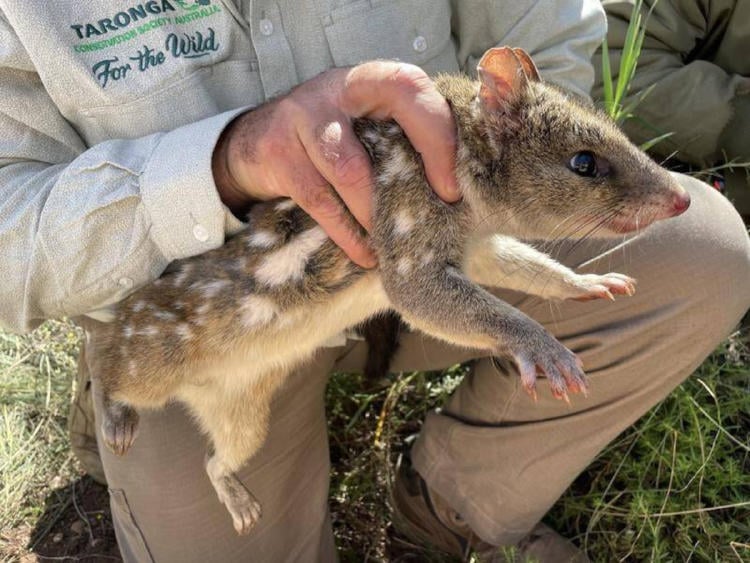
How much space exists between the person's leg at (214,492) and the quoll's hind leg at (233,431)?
84 mm

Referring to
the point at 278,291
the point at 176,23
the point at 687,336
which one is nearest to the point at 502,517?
the point at 687,336

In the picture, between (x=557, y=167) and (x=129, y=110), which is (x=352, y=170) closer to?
(x=557, y=167)

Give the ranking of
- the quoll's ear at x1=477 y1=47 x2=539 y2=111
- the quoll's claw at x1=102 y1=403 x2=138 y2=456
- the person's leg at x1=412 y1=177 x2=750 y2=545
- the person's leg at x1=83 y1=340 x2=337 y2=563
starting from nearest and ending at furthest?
the quoll's ear at x1=477 y1=47 x2=539 y2=111 < the person's leg at x1=412 y1=177 x2=750 y2=545 < the quoll's claw at x1=102 y1=403 x2=138 y2=456 < the person's leg at x1=83 y1=340 x2=337 y2=563

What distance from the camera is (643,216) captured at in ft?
6.89

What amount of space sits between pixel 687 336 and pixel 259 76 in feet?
4.66

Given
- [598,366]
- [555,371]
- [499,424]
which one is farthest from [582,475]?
[555,371]

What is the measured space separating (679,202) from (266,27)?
1.21m

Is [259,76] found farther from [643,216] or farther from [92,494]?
[92,494]

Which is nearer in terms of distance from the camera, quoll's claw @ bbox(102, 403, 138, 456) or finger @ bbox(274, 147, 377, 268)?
finger @ bbox(274, 147, 377, 268)

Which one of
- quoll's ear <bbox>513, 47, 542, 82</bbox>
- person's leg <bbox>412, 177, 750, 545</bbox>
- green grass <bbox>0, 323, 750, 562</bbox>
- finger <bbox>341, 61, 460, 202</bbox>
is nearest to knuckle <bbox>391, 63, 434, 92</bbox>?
finger <bbox>341, 61, 460, 202</bbox>

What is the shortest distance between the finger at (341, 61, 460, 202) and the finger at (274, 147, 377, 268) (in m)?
0.21

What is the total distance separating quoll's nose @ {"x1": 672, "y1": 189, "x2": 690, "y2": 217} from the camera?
208 cm

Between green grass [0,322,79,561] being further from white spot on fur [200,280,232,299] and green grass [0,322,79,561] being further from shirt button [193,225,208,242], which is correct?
shirt button [193,225,208,242]

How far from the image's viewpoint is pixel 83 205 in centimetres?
218
